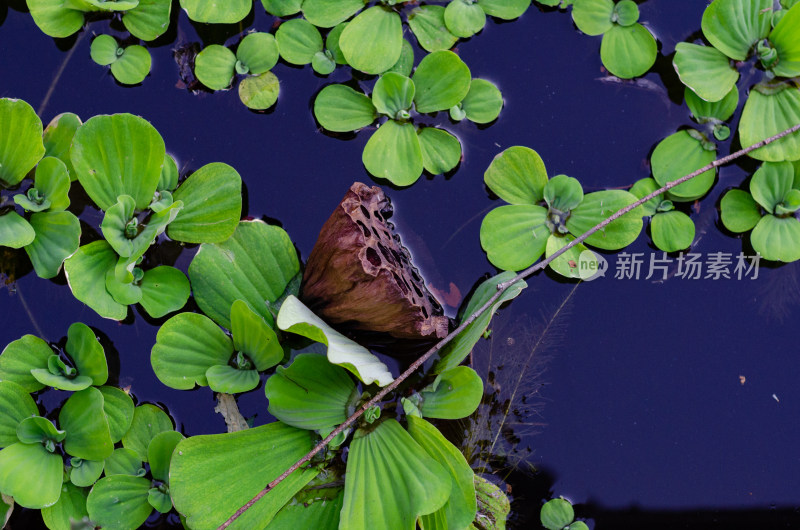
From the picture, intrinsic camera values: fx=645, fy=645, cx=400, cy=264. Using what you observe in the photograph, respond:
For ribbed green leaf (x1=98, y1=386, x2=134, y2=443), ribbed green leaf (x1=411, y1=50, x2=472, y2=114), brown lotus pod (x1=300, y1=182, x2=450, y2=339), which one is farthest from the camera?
ribbed green leaf (x1=411, y1=50, x2=472, y2=114)

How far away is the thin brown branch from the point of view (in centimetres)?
173

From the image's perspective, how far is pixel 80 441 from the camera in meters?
1.73

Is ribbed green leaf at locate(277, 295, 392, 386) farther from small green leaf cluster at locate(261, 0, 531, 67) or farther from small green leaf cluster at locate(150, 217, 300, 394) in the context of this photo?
small green leaf cluster at locate(261, 0, 531, 67)

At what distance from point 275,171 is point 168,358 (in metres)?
0.61

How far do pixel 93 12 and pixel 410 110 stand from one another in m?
1.00

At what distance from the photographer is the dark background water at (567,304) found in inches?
73.5

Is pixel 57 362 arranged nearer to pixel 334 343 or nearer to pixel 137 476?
pixel 137 476

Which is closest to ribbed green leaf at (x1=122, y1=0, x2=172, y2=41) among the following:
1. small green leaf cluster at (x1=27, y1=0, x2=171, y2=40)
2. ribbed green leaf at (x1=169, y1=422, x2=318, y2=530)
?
small green leaf cluster at (x1=27, y1=0, x2=171, y2=40)

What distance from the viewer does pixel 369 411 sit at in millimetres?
1758

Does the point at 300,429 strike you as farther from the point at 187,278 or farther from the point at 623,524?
the point at 623,524

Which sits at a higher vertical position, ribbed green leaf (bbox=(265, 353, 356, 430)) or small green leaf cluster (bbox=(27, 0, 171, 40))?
small green leaf cluster (bbox=(27, 0, 171, 40))

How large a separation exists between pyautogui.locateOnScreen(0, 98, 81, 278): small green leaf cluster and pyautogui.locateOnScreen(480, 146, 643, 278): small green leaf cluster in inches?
46.5

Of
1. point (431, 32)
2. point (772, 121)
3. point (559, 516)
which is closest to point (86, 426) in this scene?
point (559, 516)

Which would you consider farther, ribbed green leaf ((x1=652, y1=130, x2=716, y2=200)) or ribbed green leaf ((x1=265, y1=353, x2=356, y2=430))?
ribbed green leaf ((x1=652, y1=130, x2=716, y2=200))
